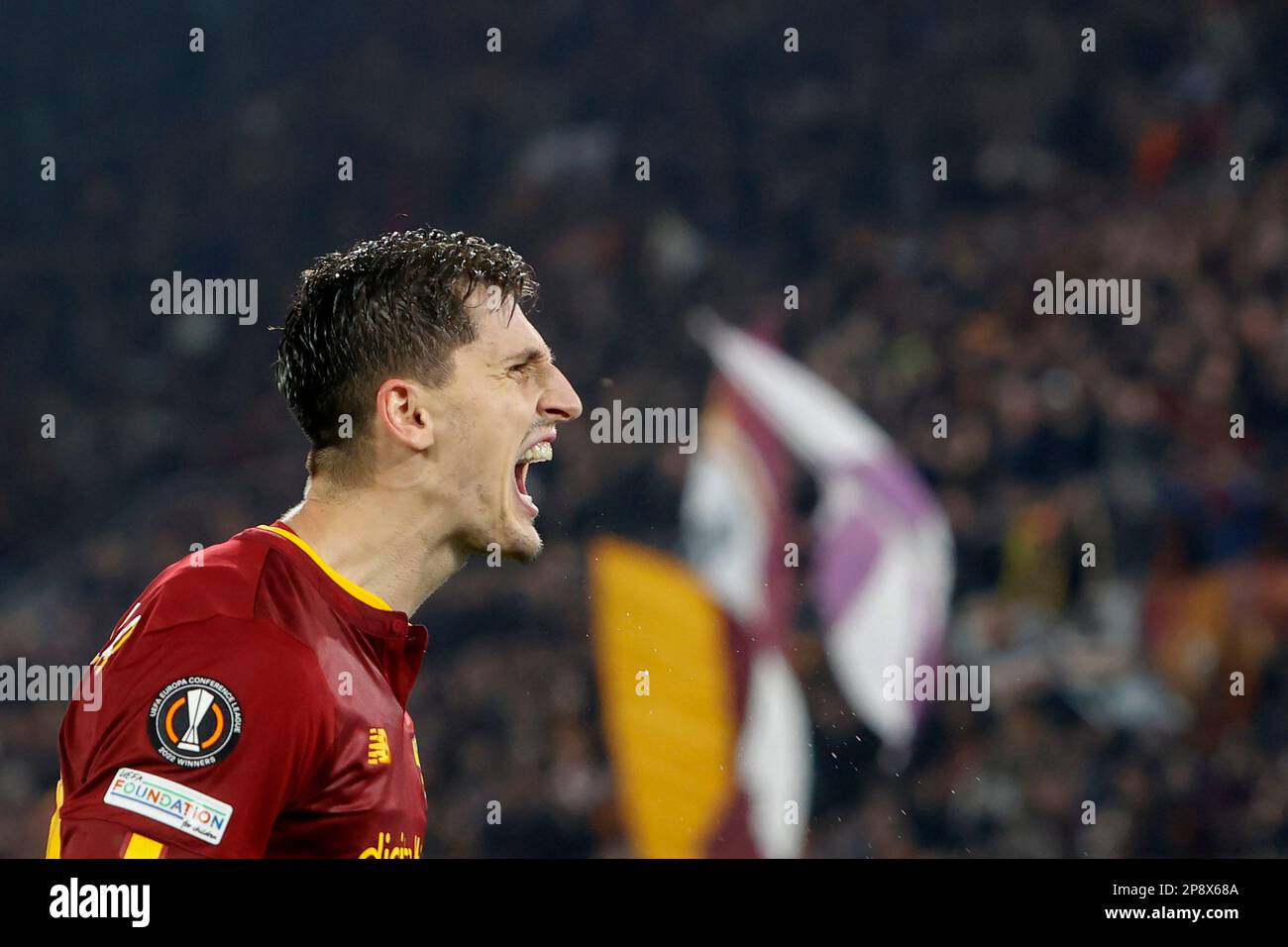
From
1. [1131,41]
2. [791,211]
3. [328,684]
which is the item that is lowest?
[328,684]

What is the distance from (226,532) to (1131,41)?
6.62 meters

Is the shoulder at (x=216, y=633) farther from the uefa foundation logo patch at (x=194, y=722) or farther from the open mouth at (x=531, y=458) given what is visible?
the open mouth at (x=531, y=458)

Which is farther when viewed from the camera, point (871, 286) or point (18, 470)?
point (18, 470)

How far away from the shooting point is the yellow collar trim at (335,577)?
2.35 metres

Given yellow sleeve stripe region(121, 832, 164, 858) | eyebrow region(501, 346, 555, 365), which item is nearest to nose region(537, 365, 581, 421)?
eyebrow region(501, 346, 555, 365)

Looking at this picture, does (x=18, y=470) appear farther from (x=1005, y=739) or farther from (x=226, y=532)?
(x=1005, y=739)

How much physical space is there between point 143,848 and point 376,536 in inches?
27.0

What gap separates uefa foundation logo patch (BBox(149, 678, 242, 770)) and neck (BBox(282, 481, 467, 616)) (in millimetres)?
471

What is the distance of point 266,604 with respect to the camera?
6.97 ft

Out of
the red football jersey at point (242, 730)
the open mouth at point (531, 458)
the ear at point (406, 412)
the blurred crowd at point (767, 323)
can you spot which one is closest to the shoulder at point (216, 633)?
the red football jersey at point (242, 730)

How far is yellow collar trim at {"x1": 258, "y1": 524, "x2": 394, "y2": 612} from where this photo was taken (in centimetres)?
235

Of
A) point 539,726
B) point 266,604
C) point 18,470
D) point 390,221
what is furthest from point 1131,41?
point 266,604

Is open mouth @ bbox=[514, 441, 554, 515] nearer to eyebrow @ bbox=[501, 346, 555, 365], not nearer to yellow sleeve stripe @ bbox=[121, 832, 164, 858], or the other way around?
eyebrow @ bbox=[501, 346, 555, 365]
